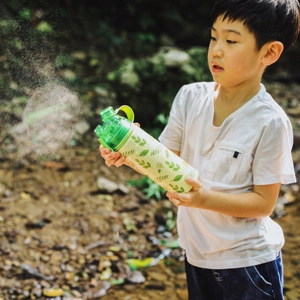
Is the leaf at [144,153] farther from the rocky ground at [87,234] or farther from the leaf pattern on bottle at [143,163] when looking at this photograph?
the rocky ground at [87,234]

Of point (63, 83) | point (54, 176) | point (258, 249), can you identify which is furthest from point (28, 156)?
point (258, 249)

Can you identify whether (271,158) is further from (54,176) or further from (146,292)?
(54,176)

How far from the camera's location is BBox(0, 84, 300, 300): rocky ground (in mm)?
3000

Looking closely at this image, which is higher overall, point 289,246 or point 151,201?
point 151,201

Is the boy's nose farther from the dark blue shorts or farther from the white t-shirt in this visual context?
the dark blue shorts

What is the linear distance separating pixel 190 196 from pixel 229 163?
230 mm

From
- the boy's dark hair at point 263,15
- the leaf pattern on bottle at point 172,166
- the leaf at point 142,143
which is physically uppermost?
the boy's dark hair at point 263,15

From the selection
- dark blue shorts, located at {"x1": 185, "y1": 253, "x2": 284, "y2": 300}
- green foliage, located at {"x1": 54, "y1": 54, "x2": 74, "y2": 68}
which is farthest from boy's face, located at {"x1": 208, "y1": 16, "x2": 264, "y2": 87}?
green foliage, located at {"x1": 54, "y1": 54, "x2": 74, "y2": 68}

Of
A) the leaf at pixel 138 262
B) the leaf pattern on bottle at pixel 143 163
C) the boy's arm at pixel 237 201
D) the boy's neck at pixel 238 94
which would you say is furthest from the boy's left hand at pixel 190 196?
Result: the leaf at pixel 138 262

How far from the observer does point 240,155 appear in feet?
5.67

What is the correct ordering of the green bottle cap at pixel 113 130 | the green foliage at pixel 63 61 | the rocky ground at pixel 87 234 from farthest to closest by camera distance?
the green foliage at pixel 63 61
the rocky ground at pixel 87 234
the green bottle cap at pixel 113 130

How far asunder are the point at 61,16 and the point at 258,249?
470 centimetres

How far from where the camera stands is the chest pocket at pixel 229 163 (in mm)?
1731

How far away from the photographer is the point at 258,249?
1.78 metres
